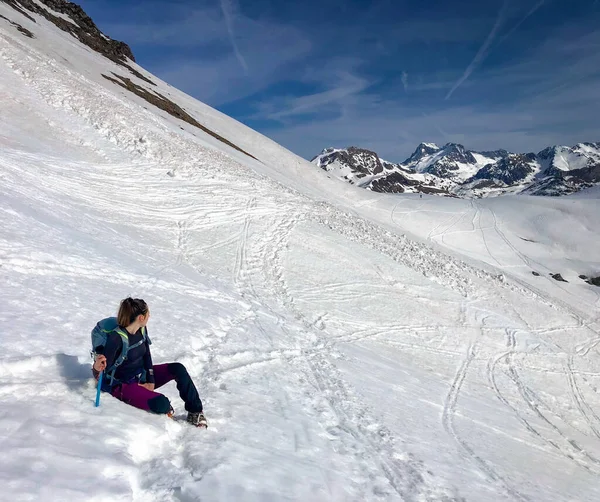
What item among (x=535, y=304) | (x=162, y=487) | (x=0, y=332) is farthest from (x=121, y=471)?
(x=535, y=304)

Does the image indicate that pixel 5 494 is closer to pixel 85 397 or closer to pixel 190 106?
pixel 85 397

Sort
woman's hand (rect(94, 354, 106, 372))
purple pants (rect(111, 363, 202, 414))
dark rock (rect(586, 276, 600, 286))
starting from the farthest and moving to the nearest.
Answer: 1. dark rock (rect(586, 276, 600, 286))
2. purple pants (rect(111, 363, 202, 414))
3. woman's hand (rect(94, 354, 106, 372))

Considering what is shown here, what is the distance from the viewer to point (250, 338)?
992 centimetres

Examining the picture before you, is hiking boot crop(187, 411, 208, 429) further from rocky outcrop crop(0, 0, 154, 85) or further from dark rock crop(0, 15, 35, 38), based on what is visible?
rocky outcrop crop(0, 0, 154, 85)

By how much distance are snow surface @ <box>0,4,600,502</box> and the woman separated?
0.18 m

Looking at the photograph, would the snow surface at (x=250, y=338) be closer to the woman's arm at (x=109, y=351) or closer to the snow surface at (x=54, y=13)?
the woman's arm at (x=109, y=351)

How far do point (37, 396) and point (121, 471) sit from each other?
1399 millimetres

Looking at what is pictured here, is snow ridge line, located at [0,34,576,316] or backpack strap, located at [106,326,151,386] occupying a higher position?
snow ridge line, located at [0,34,576,316]

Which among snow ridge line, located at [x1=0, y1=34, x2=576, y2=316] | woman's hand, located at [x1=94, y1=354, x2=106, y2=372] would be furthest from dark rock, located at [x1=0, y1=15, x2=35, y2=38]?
woman's hand, located at [x1=94, y1=354, x2=106, y2=372]

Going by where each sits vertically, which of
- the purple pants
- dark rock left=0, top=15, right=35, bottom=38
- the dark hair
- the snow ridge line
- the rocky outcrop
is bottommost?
the purple pants

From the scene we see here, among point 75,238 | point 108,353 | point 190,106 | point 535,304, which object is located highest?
point 190,106

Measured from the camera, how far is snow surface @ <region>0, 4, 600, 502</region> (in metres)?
4.65

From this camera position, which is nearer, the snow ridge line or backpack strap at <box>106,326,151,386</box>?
backpack strap at <box>106,326,151,386</box>

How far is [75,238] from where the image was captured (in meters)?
11.9
